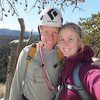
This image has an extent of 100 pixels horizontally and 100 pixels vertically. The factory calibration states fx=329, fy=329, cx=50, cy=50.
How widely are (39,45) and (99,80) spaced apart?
147 cm

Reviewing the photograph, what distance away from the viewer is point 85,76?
2.22m

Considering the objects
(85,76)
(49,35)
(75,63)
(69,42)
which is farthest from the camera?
(49,35)

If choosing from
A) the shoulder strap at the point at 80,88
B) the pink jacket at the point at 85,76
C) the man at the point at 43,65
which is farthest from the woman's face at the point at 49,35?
the shoulder strap at the point at 80,88

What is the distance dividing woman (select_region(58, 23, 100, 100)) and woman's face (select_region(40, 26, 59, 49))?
0.44 m

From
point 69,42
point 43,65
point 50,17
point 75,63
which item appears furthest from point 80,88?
point 50,17

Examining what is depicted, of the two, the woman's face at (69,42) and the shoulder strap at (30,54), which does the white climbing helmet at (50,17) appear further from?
the woman's face at (69,42)

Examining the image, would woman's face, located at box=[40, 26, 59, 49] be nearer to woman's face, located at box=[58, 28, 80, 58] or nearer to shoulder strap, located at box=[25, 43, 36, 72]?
shoulder strap, located at box=[25, 43, 36, 72]

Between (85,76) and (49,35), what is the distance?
3.65 ft

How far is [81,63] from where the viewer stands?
2.45 meters

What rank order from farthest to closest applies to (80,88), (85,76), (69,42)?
(69,42) < (80,88) < (85,76)

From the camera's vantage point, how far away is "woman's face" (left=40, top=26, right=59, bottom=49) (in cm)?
324

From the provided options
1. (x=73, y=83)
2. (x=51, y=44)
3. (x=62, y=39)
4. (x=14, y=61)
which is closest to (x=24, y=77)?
(x=51, y=44)

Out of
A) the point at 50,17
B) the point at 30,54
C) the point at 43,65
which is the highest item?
the point at 50,17

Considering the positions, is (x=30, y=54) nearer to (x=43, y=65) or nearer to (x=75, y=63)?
(x=43, y=65)
